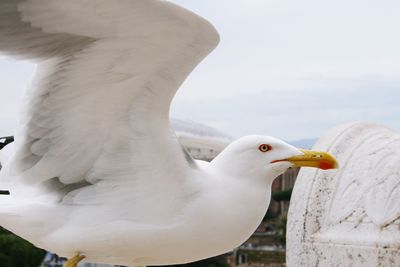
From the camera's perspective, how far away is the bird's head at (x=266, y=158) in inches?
65.0

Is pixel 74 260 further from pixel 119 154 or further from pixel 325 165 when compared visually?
pixel 325 165

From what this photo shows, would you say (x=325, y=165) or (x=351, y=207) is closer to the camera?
(x=325, y=165)

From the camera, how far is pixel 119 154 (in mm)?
1692

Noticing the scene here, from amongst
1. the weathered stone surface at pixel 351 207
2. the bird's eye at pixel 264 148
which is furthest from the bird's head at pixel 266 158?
the weathered stone surface at pixel 351 207

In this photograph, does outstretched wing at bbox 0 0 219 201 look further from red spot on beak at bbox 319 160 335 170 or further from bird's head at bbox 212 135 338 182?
red spot on beak at bbox 319 160 335 170

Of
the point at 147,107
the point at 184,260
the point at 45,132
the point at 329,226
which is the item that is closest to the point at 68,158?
the point at 45,132

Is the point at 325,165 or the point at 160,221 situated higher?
the point at 325,165

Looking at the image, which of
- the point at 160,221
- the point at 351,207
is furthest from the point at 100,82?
the point at 351,207

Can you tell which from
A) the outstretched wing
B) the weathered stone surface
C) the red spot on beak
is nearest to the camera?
the outstretched wing

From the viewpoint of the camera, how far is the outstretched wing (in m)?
1.57

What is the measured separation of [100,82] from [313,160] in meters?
0.51

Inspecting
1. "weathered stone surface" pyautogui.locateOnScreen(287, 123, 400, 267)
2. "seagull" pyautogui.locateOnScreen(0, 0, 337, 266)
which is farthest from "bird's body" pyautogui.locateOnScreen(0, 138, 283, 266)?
"weathered stone surface" pyautogui.locateOnScreen(287, 123, 400, 267)

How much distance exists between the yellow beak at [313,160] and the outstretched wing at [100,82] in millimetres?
248

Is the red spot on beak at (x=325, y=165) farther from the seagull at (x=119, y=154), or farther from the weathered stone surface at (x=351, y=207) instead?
the weathered stone surface at (x=351, y=207)
